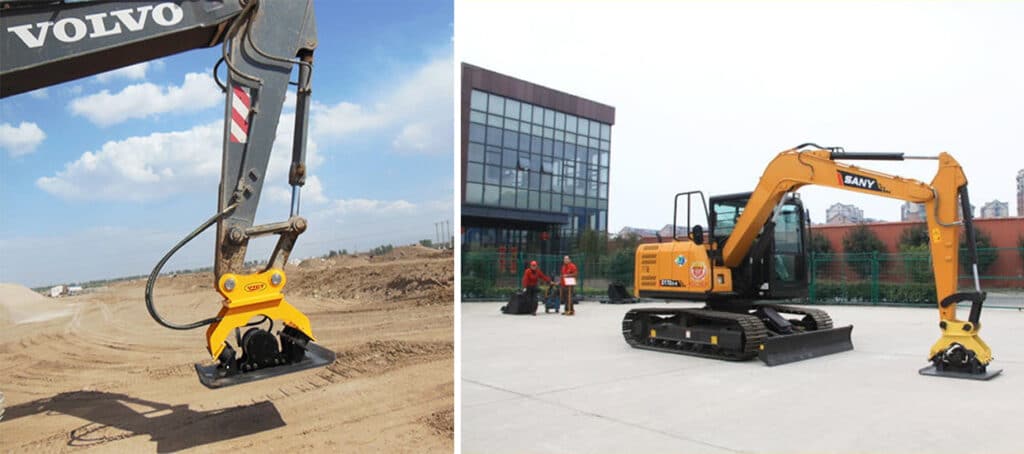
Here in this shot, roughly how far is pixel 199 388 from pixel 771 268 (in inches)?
280

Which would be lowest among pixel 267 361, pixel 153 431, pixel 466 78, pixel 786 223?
pixel 153 431

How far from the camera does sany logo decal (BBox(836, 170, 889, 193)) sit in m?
8.58

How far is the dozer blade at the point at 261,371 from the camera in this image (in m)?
4.81

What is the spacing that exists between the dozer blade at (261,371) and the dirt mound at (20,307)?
952 cm

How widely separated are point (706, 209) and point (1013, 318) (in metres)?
9.12

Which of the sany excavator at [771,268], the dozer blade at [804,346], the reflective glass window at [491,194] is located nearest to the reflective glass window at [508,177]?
the reflective glass window at [491,194]

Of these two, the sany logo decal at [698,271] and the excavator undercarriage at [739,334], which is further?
the sany logo decal at [698,271]

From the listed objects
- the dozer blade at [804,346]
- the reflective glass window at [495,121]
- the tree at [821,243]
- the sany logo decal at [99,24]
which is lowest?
the dozer blade at [804,346]

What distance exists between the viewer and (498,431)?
5141 millimetres

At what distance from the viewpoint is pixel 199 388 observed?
747 cm

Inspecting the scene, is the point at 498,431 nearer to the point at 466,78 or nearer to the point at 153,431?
the point at 153,431

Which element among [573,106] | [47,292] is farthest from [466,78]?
[47,292]

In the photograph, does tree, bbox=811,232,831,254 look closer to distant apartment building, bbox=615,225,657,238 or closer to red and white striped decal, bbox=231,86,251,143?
distant apartment building, bbox=615,225,657,238

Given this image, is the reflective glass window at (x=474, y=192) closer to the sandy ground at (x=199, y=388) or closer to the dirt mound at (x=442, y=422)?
the sandy ground at (x=199, y=388)
